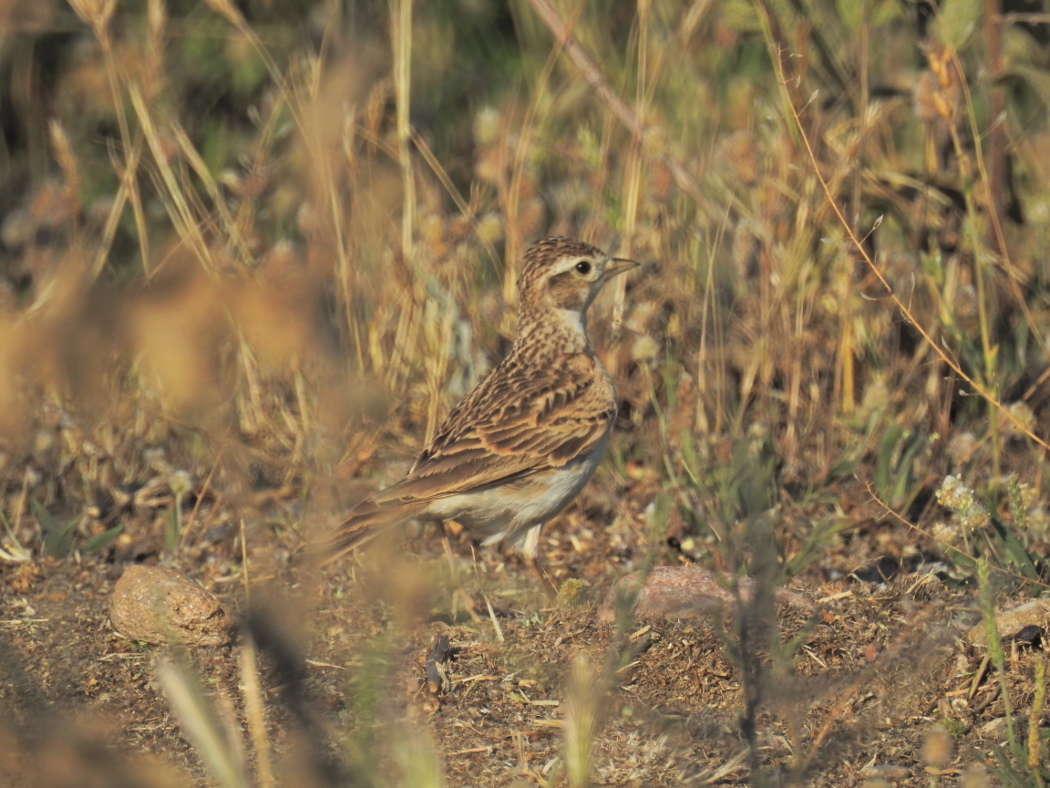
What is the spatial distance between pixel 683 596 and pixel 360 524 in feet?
3.32

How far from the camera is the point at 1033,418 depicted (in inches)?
208

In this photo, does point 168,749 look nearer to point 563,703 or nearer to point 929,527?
point 563,703

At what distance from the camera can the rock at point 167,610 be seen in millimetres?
3832

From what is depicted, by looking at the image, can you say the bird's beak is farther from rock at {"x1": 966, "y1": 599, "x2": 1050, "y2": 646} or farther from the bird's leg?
rock at {"x1": 966, "y1": 599, "x2": 1050, "y2": 646}

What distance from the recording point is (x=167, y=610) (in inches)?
150

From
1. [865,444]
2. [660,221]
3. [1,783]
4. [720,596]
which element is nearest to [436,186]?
[660,221]

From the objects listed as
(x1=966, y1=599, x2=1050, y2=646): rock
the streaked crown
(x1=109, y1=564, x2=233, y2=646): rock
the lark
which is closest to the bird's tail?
the lark

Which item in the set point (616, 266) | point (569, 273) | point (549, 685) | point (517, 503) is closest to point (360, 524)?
point (517, 503)

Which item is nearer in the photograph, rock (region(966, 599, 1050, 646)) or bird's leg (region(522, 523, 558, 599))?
rock (region(966, 599, 1050, 646))

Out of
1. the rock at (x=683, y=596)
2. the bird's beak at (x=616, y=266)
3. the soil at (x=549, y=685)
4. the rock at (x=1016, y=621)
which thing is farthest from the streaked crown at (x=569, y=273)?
the rock at (x=1016, y=621)

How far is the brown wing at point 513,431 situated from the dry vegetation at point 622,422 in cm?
25

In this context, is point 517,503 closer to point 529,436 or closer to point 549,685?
point 529,436

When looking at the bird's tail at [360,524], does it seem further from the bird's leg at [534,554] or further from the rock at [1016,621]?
the rock at [1016,621]

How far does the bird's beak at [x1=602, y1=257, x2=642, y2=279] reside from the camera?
17.4 ft
